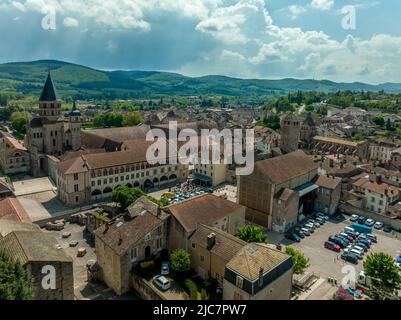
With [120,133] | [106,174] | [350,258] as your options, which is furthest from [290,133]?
[106,174]

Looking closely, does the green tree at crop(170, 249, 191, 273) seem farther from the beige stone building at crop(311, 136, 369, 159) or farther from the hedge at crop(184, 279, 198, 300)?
the beige stone building at crop(311, 136, 369, 159)

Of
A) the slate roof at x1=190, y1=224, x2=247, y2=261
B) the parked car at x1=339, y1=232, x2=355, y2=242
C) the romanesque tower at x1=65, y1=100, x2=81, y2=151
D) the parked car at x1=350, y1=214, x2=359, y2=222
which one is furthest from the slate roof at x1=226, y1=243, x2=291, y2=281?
the romanesque tower at x1=65, y1=100, x2=81, y2=151

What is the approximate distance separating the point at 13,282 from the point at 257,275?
18.1 metres

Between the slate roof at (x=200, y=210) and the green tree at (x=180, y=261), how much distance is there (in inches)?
113

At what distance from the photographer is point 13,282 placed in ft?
76.5

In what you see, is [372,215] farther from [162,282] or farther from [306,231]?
[162,282]

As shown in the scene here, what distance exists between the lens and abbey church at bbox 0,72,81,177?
7569 cm

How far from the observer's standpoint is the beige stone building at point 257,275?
2644cm

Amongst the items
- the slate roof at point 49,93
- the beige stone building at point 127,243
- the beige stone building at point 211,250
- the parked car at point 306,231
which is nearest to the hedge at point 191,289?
the beige stone building at point 211,250

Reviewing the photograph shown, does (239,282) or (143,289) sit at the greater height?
(239,282)

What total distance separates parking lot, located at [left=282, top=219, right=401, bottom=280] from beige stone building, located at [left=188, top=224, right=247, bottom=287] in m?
13.9
